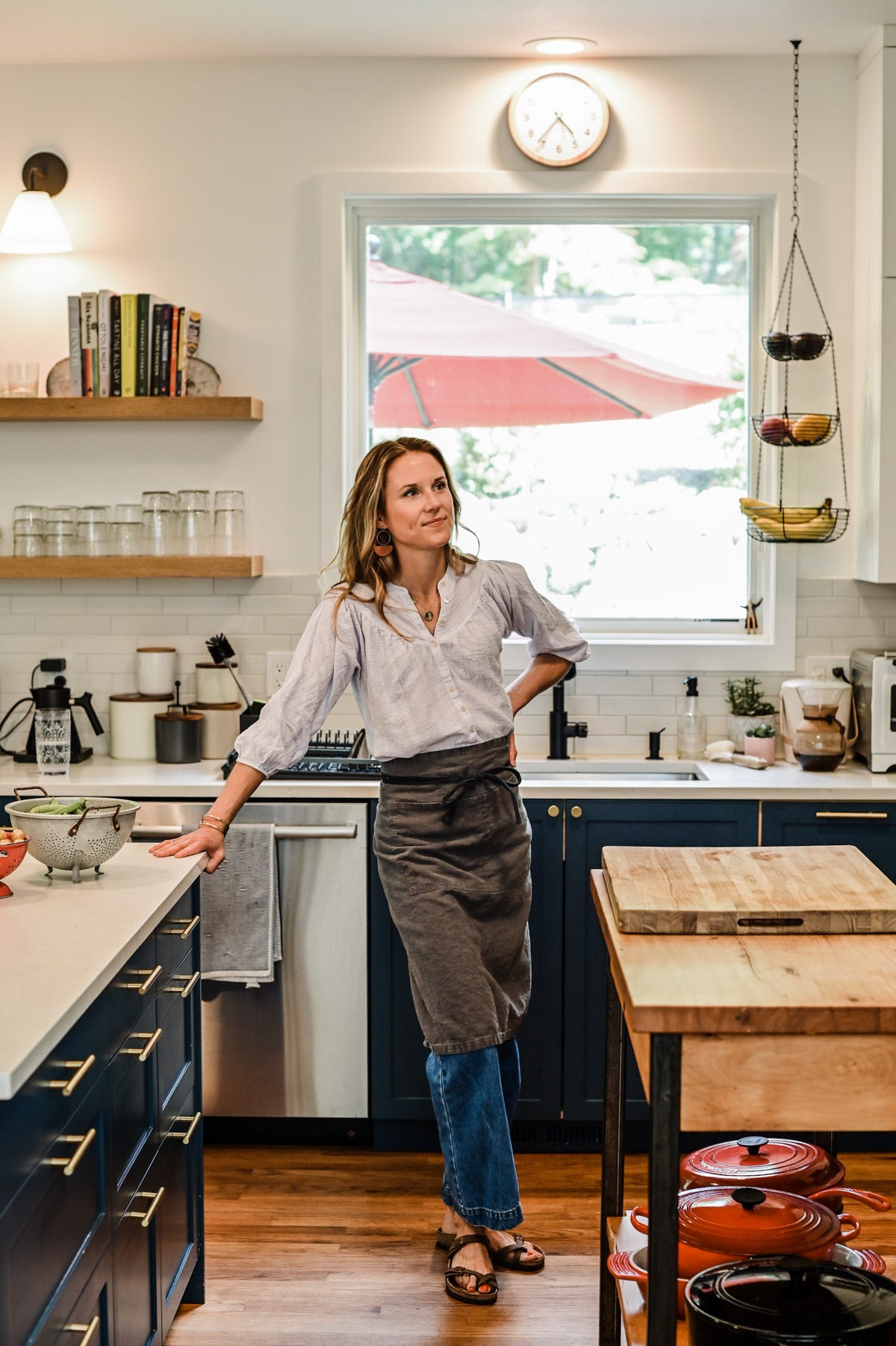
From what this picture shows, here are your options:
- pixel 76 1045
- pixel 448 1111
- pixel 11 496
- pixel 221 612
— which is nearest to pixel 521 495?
pixel 221 612

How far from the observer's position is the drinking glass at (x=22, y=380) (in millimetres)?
3990

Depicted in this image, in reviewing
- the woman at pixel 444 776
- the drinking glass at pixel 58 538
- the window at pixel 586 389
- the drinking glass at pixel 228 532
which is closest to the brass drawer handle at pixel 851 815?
the window at pixel 586 389

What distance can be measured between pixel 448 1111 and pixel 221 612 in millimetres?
1851

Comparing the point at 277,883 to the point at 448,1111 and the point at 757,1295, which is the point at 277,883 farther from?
the point at 757,1295

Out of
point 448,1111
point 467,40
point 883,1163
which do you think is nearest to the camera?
point 448,1111

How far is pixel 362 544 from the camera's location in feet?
9.49

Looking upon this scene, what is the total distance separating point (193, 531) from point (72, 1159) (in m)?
2.42

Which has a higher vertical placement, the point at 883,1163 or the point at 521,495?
the point at 521,495

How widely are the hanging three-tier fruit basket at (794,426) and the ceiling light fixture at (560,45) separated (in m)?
0.61

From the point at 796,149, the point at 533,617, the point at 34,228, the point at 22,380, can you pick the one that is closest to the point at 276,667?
the point at 22,380

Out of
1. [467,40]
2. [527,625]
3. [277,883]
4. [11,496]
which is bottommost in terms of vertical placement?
[277,883]

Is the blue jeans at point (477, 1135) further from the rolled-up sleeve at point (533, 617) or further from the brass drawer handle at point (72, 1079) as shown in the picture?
the brass drawer handle at point (72, 1079)

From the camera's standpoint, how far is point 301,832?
3.52 m

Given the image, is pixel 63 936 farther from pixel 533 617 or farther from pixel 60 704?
pixel 60 704
